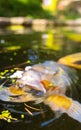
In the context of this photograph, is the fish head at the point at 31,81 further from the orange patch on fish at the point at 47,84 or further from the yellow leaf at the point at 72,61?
the yellow leaf at the point at 72,61

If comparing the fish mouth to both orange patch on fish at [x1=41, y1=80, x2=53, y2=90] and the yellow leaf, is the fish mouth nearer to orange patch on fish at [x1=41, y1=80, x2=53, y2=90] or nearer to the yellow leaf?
orange patch on fish at [x1=41, y1=80, x2=53, y2=90]

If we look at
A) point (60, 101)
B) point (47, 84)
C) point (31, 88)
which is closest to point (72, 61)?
point (47, 84)

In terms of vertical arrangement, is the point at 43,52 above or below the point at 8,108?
below

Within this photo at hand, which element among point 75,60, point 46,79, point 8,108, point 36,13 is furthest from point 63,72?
point 36,13

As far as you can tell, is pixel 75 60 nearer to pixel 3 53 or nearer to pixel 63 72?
pixel 63 72

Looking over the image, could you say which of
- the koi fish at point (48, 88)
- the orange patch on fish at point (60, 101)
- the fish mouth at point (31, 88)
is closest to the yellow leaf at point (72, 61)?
the koi fish at point (48, 88)

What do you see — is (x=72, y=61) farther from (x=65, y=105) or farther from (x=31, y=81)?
(x=65, y=105)

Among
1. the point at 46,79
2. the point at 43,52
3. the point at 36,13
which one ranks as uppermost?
→ the point at 46,79

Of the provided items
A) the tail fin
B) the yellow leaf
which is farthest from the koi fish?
the yellow leaf
